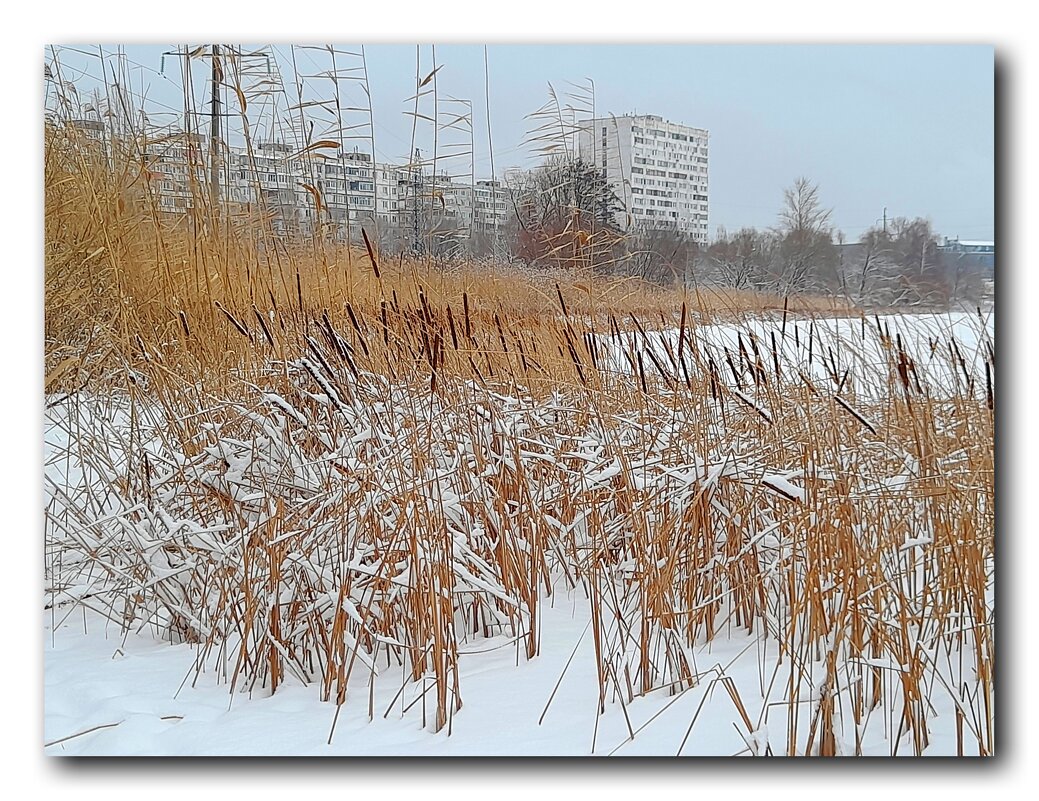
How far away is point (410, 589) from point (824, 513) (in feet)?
2.66

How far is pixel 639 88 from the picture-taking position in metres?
2.05

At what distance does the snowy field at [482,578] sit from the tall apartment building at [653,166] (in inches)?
10.7

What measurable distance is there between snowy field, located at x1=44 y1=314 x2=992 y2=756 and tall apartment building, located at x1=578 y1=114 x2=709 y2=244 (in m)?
0.27

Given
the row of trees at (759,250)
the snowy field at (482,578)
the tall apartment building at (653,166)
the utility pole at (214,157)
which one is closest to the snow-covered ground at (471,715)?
the snowy field at (482,578)

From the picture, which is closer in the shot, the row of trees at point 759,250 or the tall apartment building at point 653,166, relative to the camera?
the row of trees at point 759,250

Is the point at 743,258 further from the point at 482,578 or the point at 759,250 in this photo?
the point at 482,578

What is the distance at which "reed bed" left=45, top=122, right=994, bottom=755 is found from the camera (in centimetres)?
179

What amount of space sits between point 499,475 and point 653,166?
2.48 ft

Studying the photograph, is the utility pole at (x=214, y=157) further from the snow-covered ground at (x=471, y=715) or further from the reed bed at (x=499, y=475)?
the snow-covered ground at (x=471, y=715)

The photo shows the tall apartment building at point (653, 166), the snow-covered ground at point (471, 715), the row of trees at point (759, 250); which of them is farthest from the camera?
the tall apartment building at point (653, 166)

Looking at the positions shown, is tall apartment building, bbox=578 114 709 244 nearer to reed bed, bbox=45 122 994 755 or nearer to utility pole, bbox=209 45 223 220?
reed bed, bbox=45 122 994 755

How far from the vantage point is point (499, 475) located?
2.00 m

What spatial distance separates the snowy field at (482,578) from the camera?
1787 mm
